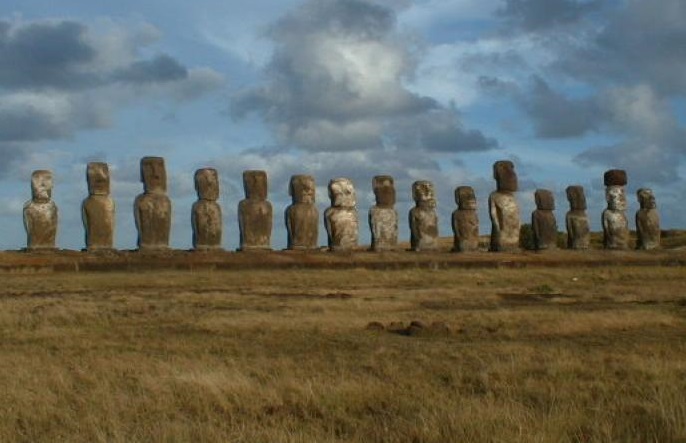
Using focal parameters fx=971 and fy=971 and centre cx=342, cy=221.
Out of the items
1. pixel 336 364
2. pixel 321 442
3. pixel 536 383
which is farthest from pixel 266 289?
pixel 321 442

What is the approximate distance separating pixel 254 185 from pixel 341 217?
2720mm

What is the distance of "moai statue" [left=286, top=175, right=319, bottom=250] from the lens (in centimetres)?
2692

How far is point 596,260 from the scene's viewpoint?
28.7 m

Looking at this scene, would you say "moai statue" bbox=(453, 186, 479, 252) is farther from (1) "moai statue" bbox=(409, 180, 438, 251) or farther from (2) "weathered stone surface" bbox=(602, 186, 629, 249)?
(2) "weathered stone surface" bbox=(602, 186, 629, 249)

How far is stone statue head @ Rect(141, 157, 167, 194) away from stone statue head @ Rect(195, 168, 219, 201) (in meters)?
0.96

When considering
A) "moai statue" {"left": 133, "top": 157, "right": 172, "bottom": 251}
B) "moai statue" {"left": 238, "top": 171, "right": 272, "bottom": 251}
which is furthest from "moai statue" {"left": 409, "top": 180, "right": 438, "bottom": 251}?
"moai statue" {"left": 133, "top": 157, "right": 172, "bottom": 251}

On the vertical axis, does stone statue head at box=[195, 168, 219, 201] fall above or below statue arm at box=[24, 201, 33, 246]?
above

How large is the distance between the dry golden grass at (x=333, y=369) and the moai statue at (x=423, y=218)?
34.8 ft

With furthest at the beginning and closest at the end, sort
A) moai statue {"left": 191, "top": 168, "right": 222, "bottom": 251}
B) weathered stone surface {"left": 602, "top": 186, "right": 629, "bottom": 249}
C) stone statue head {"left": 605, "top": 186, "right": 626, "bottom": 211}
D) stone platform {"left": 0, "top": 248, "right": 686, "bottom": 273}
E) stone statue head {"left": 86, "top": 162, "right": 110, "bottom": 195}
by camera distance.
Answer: stone statue head {"left": 605, "top": 186, "right": 626, "bottom": 211} → weathered stone surface {"left": 602, "top": 186, "right": 629, "bottom": 249} → moai statue {"left": 191, "top": 168, "right": 222, "bottom": 251} → stone statue head {"left": 86, "top": 162, "right": 110, "bottom": 195} → stone platform {"left": 0, "top": 248, "right": 686, "bottom": 273}

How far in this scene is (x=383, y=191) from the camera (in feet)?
94.0

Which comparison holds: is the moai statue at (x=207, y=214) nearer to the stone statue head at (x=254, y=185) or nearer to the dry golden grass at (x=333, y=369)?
the stone statue head at (x=254, y=185)

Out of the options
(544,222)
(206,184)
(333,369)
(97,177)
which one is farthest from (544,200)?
(333,369)

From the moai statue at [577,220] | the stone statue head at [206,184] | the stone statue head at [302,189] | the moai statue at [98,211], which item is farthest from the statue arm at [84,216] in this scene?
the moai statue at [577,220]

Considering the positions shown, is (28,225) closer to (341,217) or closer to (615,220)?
(341,217)
